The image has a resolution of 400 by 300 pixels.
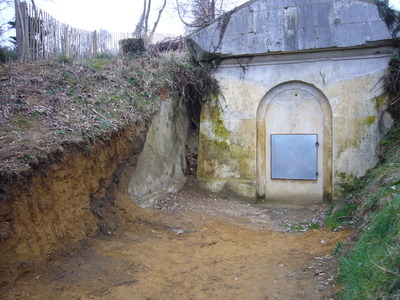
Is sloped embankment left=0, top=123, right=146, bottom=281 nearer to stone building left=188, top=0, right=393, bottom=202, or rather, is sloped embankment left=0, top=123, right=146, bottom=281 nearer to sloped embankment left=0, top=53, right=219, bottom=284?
sloped embankment left=0, top=53, right=219, bottom=284

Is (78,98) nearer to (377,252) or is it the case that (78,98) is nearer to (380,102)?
(377,252)

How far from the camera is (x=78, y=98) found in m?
6.96

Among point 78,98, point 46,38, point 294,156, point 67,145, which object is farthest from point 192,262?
point 46,38

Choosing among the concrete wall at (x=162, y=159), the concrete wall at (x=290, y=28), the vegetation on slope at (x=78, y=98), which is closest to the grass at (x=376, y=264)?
the vegetation on slope at (x=78, y=98)

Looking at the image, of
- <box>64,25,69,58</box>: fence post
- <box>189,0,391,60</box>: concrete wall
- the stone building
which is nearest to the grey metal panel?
the stone building

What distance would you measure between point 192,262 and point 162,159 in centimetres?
373

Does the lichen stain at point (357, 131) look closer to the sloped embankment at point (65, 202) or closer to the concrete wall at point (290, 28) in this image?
the concrete wall at point (290, 28)

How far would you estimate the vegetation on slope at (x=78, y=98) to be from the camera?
5.00 meters

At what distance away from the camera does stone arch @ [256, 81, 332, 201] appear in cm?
918

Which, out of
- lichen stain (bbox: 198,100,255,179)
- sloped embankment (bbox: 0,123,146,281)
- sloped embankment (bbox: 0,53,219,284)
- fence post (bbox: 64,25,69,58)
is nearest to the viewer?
sloped embankment (bbox: 0,123,146,281)

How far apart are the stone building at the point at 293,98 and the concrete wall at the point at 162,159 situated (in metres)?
0.67

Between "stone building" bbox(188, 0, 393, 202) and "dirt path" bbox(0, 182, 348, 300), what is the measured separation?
1.76 m

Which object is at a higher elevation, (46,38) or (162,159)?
(46,38)

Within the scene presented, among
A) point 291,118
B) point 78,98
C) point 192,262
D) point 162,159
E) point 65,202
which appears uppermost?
point 78,98
